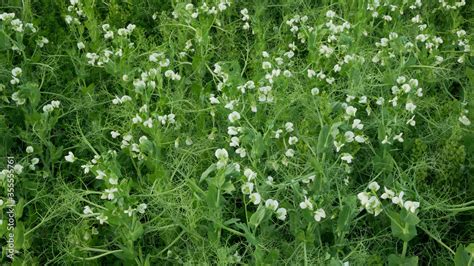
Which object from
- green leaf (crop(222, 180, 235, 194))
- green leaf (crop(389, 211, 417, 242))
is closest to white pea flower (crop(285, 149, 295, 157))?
green leaf (crop(222, 180, 235, 194))

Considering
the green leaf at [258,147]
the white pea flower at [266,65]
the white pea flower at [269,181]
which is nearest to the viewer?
the white pea flower at [269,181]

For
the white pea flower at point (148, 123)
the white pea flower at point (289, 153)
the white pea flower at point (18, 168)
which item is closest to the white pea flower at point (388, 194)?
the white pea flower at point (289, 153)

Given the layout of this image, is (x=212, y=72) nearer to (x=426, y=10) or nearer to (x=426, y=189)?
(x=426, y=189)

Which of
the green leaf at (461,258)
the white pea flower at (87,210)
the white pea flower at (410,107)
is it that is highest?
the white pea flower at (410,107)

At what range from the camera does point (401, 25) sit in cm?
359

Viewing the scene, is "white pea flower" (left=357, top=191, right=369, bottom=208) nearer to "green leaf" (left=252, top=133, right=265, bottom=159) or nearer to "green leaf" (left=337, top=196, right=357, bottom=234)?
"green leaf" (left=337, top=196, right=357, bottom=234)

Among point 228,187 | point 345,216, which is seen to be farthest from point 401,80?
point 228,187

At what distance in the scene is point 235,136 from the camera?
8.79ft

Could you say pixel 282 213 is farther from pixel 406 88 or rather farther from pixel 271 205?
pixel 406 88

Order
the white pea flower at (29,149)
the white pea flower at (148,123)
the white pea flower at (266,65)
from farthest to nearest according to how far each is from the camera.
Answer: the white pea flower at (266,65)
the white pea flower at (29,149)
the white pea flower at (148,123)

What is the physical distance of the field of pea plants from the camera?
227 centimetres

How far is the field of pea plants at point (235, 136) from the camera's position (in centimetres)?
227

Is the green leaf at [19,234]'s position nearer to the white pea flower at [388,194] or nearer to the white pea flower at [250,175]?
the white pea flower at [250,175]

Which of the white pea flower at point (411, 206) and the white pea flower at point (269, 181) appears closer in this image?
the white pea flower at point (411, 206)
